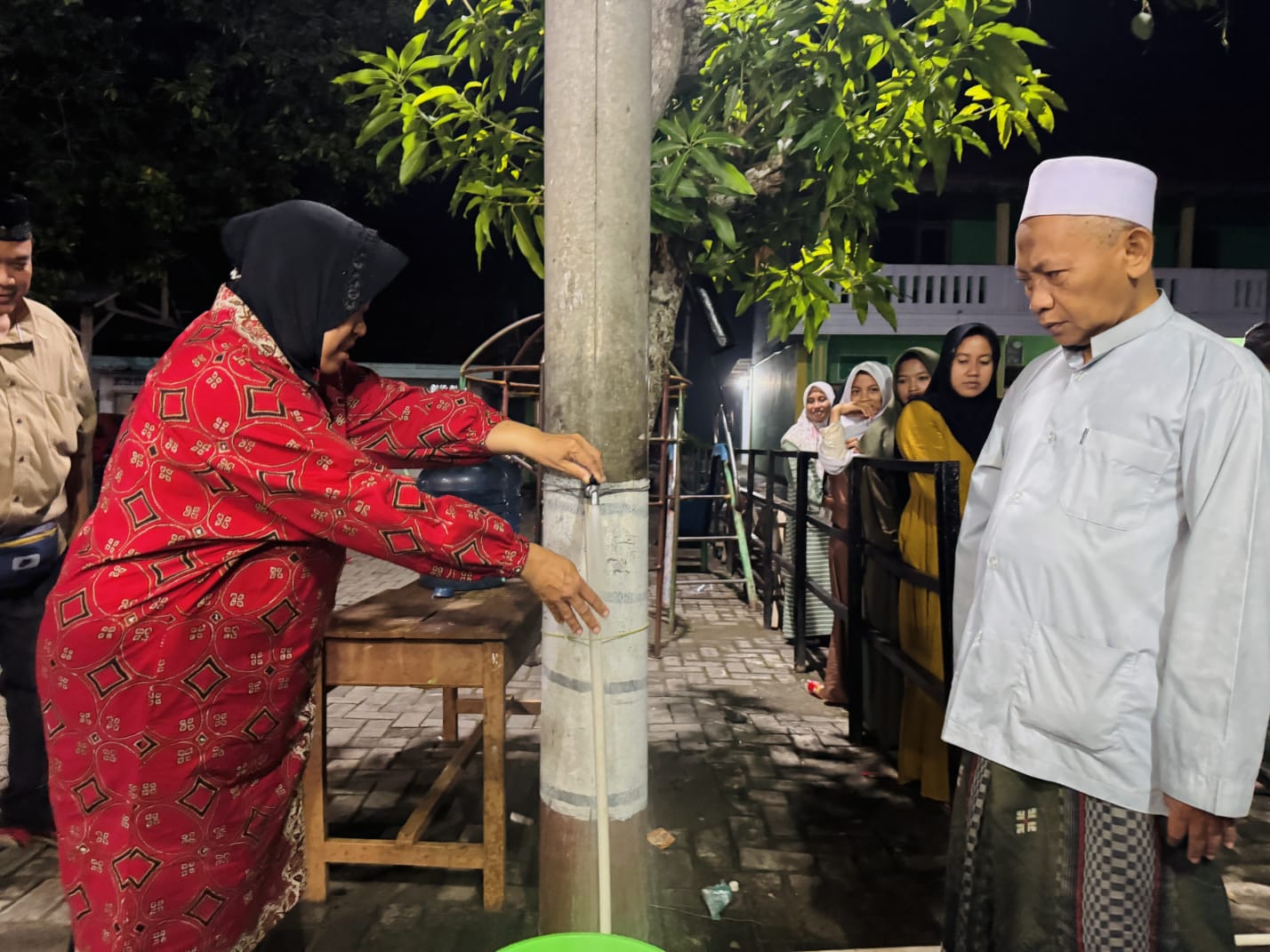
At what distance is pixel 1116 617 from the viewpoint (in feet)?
5.22

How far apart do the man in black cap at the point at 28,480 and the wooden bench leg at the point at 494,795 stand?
1.81 metres

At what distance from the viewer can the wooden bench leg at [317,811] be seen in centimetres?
265

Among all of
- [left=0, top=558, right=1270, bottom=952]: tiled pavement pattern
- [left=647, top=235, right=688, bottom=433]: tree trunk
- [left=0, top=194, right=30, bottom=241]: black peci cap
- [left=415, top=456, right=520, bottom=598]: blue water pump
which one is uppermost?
[left=0, top=194, right=30, bottom=241]: black peci cap

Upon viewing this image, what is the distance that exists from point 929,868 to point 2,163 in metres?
12.5

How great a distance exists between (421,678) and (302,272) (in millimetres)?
1427

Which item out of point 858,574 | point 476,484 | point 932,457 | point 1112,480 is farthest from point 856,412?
point 1112,480

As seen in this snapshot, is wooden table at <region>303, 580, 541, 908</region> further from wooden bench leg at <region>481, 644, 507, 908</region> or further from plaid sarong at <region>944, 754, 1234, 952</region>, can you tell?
plaid sarong at <region>944, 754, 1234, 952</region>

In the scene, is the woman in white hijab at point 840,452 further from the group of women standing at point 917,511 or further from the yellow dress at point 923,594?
the yellow dress at point 923,594

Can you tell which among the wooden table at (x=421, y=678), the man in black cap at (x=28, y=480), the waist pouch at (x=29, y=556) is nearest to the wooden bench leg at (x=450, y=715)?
the wooden table at (x=421, y=678)

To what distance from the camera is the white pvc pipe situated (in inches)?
62.7

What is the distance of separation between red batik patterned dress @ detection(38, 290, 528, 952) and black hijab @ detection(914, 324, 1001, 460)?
2.47 meters

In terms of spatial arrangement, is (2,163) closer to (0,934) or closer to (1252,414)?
(0,934)

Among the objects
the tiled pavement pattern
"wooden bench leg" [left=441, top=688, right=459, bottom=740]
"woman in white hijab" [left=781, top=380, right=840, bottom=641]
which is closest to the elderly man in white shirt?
the tiled pavement pattern

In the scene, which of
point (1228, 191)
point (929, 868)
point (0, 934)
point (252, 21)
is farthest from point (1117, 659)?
point (1228, 191)
